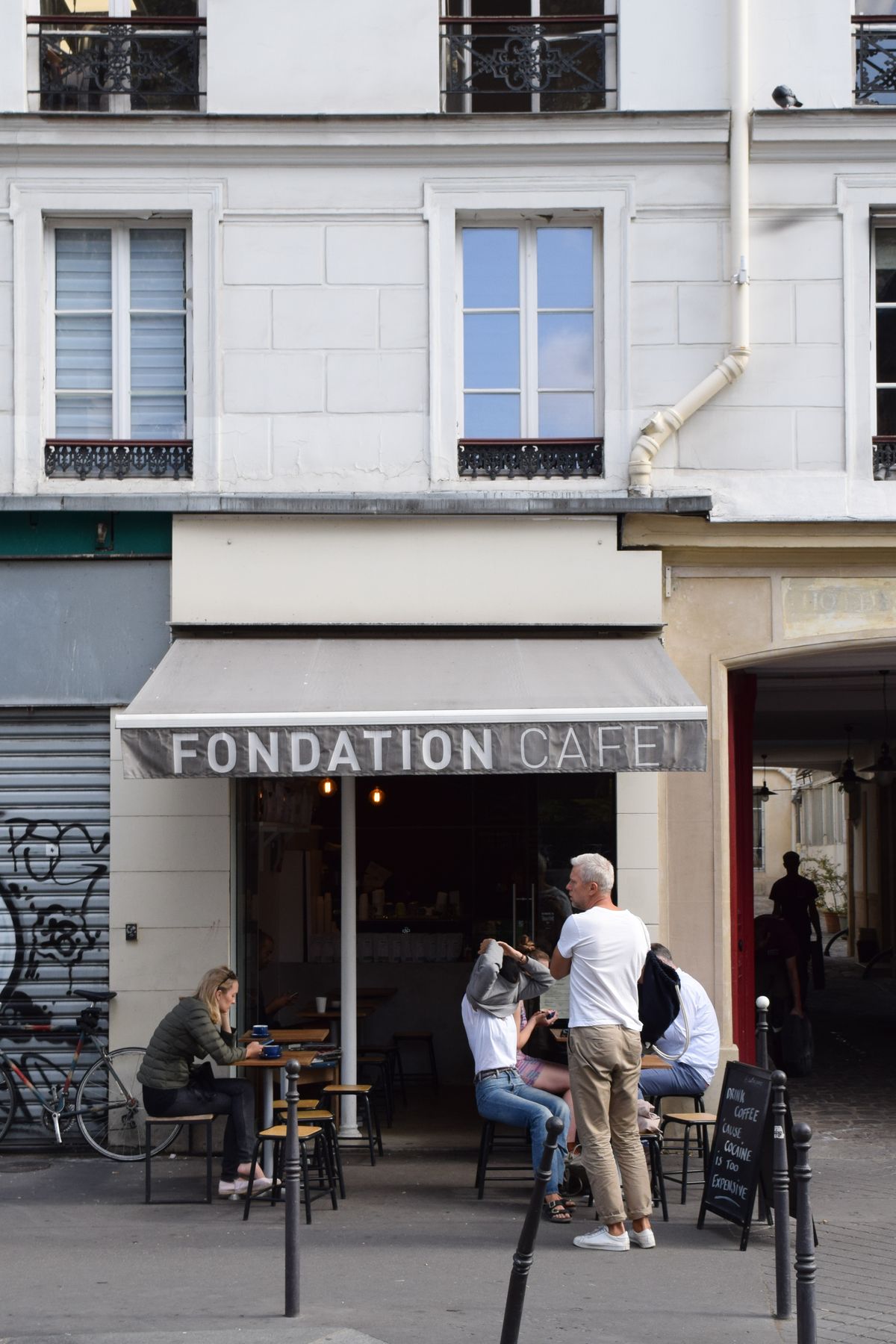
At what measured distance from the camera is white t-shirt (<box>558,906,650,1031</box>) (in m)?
8.27

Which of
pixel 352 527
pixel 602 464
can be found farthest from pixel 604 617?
pixel 352 527

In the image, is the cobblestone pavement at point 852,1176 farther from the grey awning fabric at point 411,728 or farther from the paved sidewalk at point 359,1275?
the grey awning fabric at point 411,728

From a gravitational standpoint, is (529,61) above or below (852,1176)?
above

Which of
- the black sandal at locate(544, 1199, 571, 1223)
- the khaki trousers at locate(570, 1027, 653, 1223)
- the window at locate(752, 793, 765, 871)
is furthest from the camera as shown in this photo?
the window at locate(752, 793, 765, 871)

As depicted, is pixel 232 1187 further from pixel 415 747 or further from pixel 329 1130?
pixel 415 747

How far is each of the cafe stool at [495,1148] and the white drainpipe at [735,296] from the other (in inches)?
169

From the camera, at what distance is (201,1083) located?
31.4 feet

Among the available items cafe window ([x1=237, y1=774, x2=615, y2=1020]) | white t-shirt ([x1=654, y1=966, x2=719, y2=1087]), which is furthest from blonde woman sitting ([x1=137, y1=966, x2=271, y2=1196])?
white t-shirt ([x1=654, y1=966, x2=719, y2=1087])

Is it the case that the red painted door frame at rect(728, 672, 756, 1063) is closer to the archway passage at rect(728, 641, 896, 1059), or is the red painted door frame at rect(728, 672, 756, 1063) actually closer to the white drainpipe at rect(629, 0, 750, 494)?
the archway passage at rect(728, 641, 896, 1059)

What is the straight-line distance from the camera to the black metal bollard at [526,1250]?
572 centimetres

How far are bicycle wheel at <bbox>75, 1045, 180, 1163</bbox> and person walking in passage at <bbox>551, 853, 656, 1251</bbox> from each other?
3.56m

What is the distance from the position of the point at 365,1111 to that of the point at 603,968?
3.50 metres

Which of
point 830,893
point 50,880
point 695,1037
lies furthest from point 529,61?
point 830,893

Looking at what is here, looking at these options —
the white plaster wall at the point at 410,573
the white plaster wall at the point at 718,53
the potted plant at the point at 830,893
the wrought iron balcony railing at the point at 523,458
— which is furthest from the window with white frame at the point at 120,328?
the potted plant at the point at 830,893
